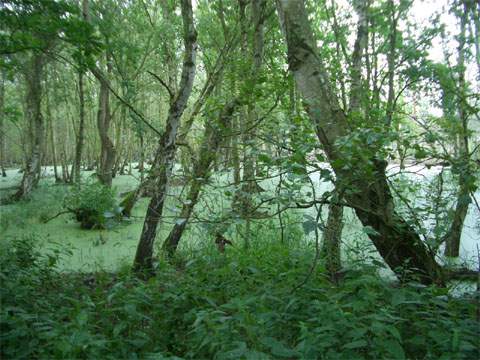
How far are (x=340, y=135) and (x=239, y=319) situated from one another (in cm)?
132

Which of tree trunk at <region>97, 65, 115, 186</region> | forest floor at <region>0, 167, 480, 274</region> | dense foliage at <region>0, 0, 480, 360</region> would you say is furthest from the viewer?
tree trunk at <region>97, 65, 115, 186</region>

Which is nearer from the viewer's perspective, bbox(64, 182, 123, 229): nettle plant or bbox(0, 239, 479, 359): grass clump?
bbox(0, 239, 479, 359): grass clump

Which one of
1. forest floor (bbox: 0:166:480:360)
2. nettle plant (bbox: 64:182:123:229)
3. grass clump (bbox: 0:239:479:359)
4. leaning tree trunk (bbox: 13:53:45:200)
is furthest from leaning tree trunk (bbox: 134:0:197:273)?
leaning tree trunk (bbox: 13:53:45:200)

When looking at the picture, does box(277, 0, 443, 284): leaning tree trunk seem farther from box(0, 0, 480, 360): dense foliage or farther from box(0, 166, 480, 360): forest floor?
box(0, 166, 480, 360): forest floor

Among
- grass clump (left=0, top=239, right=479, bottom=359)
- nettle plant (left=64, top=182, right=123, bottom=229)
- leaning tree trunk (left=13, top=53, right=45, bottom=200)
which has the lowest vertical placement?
grass clump (left=0, top=239, right=479, bottom=359)

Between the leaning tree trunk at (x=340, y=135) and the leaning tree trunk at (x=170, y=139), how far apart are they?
135 centimetres

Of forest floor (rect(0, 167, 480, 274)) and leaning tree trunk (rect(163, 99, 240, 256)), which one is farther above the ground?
leaning tree trunk (rect(163, 99, 240, 256))

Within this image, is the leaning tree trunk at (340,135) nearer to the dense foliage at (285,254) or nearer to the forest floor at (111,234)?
the dense foliage at (285,254)

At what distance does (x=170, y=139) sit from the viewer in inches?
142

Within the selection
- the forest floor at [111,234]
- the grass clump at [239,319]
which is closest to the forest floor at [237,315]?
the grass clump at [239,319]

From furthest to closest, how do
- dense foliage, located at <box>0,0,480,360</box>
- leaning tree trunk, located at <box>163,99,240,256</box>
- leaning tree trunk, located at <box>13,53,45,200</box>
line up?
leaning tree trunk, located at <box>13,53,45,200</box>, leaning tree trunk, located at <box>163,99,240,256</box>, dense foliage, located at <box>0,0,480,360</box>

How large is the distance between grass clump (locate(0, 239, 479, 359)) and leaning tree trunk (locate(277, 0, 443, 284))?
1.31ft

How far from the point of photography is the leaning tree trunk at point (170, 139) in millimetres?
3523

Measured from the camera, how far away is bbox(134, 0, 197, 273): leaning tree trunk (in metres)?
3.52
